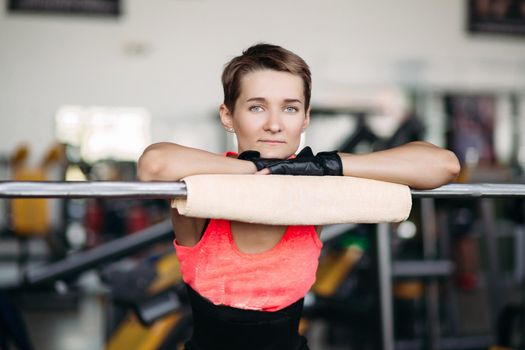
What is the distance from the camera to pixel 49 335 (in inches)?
165

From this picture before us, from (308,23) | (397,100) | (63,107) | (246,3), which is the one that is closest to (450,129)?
(397,100)

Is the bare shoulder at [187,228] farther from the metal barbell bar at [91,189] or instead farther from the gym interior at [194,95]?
the gym interior at [194,95]

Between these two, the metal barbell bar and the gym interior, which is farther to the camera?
the gym interior

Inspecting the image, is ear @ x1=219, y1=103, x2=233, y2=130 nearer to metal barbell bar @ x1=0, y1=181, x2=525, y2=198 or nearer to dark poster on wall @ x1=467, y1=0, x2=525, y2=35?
metal barbell bar @ x1=0, y1=181, x2=525, y2=198

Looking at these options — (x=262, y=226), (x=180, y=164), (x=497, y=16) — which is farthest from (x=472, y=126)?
(x=180, y=164)

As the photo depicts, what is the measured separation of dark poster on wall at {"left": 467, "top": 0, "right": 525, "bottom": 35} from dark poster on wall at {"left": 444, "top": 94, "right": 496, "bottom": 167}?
85 cm

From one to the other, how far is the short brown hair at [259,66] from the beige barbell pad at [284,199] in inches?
9.0

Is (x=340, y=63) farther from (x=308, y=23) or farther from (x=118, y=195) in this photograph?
(x=118, y=195)

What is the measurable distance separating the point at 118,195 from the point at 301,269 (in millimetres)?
347

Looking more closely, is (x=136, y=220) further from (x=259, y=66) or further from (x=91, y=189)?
(x=91, y=189)

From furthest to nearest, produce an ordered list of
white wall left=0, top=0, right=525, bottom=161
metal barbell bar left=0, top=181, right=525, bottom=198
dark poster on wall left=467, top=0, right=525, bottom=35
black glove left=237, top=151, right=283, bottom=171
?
dark poster on wall left=467, top=0, right=525, bottom=35
white wall left=0, top=0, right=525, bottom=161
black glove left=237, top=151, right=283, bottom=171
metal barbell bar left=0, top=181, right=525, bottom=198

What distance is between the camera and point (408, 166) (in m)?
1.06

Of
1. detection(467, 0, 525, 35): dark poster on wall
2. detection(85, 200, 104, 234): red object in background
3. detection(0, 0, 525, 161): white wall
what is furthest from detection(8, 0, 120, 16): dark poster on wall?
detection(467, 0, 525, 35): dark poster on wall

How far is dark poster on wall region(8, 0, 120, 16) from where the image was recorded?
6160mm
